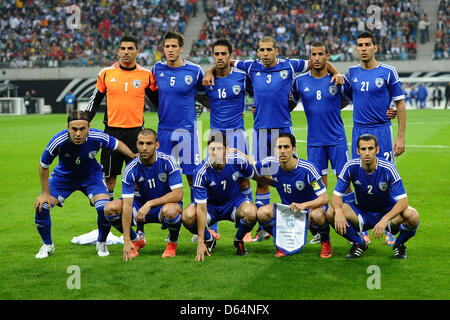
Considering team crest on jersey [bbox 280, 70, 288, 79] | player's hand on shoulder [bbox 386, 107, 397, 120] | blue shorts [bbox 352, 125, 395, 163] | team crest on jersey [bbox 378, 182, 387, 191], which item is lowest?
team crest on jersey [bbox 378, 182, 387, 191]

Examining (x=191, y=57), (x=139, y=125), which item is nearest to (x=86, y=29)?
(x=191, y=57)

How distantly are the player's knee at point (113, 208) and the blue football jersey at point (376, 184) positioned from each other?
2217mm

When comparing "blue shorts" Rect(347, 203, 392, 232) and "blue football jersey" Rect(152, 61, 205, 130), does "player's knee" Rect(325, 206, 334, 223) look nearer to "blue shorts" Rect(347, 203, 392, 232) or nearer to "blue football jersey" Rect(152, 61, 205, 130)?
"blue shorts" Rect(347, 203, 392, 232)

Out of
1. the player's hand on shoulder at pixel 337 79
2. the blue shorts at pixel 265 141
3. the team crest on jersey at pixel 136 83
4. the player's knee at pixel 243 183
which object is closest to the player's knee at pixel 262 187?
the blue shorts at pixel 265 141

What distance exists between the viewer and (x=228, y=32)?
129ft

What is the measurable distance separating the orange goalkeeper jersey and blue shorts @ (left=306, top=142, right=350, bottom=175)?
212cm

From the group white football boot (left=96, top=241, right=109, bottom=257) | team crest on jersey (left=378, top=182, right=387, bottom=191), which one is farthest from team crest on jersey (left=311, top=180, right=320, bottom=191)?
white football boot (left=96, top=241, right=109, bottom=257)

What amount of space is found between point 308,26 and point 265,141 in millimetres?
32555

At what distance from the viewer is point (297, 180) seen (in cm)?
624

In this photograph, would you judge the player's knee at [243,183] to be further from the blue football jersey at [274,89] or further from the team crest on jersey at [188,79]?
the team crest on jersey at [188,79]

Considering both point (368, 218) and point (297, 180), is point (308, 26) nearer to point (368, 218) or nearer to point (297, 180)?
point (297, 180)

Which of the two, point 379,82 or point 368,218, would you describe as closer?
point 368,218

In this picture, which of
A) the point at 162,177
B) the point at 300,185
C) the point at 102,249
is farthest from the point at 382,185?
the point at 102,249

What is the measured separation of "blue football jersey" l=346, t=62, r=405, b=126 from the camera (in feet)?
22.5
